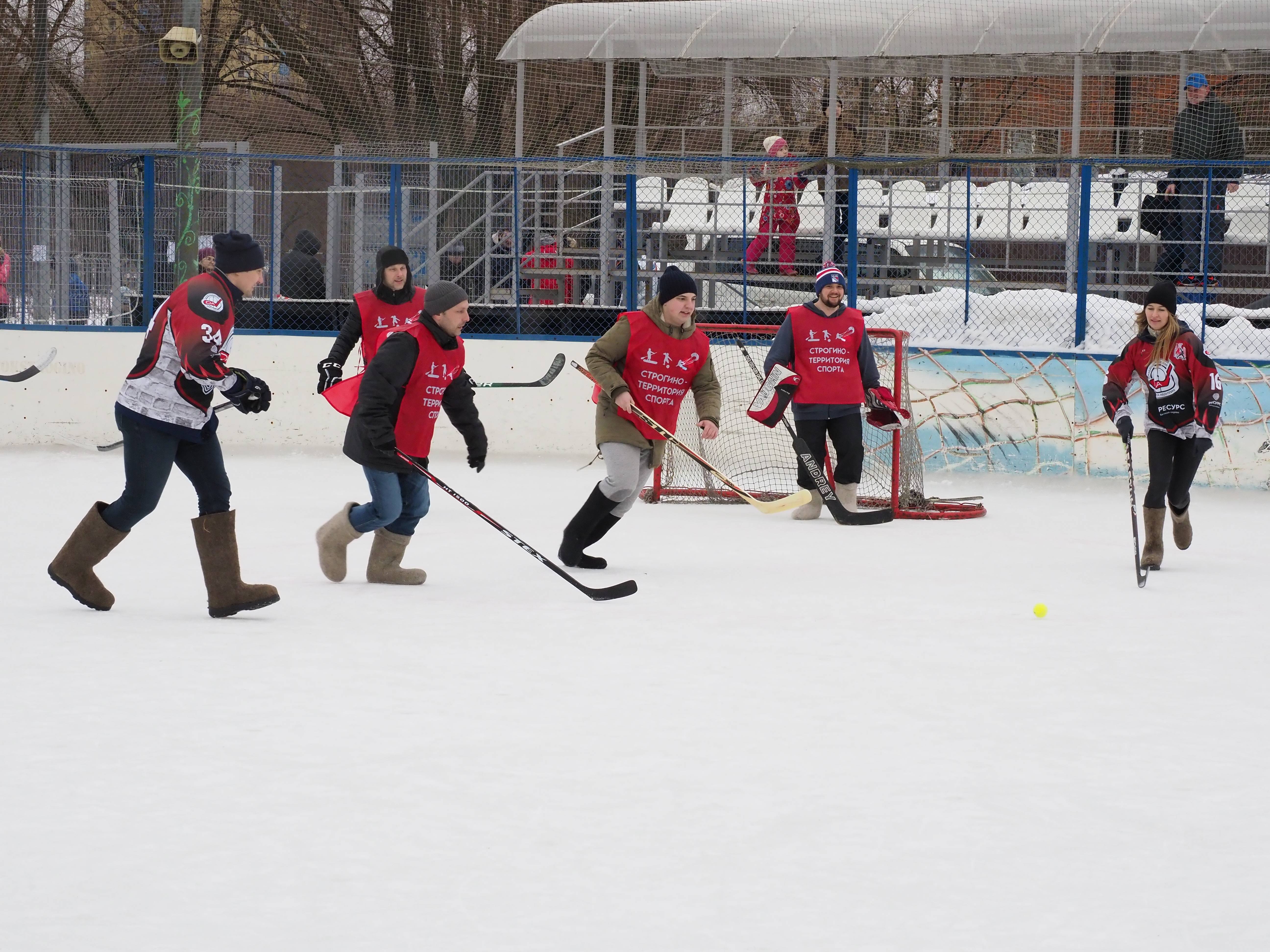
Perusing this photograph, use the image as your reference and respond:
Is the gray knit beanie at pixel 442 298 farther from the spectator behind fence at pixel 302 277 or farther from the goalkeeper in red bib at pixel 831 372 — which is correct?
the spectator behind fence at pixel 302 277

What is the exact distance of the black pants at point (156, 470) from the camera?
16.3 ft

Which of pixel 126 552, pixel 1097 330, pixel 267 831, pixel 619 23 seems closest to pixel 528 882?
pixel 267 831

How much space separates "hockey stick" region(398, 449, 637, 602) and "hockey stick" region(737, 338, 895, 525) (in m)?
2.22

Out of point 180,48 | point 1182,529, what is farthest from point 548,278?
point 1182,529

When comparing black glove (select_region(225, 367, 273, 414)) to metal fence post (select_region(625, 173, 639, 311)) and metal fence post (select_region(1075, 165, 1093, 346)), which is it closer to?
metal fence post (select_region(625, 173, 639, 311))

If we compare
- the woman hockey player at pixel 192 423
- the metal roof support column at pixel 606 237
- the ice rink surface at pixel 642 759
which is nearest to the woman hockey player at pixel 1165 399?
the ice rink surface at pixel 642 759

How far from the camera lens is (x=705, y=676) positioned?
4.43 m

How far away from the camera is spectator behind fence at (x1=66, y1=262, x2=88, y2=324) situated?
36.0ft

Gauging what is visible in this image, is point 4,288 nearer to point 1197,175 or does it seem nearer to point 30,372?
point 30,372

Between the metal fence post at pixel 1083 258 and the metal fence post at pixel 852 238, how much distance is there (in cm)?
130

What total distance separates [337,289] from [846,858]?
355 inches

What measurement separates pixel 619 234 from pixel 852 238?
2800 millimetres

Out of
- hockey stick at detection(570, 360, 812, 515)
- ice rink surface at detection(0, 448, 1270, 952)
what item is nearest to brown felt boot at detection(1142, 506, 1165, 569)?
ice rink surface at detection(0, 448, 1270, 952)

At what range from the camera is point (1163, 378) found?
634 cm
